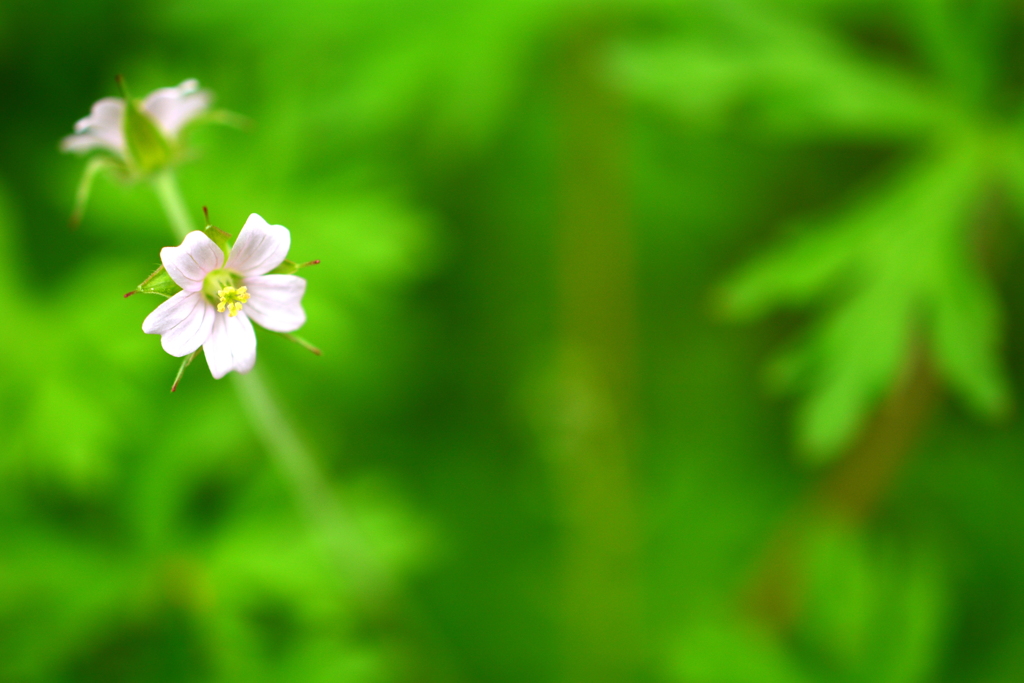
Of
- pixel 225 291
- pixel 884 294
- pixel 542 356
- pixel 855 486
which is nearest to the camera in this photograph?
pixel 225 291

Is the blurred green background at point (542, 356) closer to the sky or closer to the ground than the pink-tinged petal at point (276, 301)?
closer to the sky

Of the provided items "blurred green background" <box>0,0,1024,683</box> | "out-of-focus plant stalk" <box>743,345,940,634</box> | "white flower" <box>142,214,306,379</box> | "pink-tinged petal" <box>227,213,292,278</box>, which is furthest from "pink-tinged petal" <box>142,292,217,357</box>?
"out-of-focus plant stalk" <box>743,345,940,634</box>

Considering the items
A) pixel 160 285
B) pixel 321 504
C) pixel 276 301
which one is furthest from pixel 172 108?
pixel 321 504

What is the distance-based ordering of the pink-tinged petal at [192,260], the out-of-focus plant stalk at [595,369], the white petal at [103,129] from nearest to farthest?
the pink-tinged petal at [192,260], the white petal at [103,129], the out-of-focus plant stalk at [595,369]

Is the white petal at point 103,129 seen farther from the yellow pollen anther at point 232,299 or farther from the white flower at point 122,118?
the yellow pollen anther at point 232,299

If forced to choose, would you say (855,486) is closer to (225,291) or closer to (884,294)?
(884,294)

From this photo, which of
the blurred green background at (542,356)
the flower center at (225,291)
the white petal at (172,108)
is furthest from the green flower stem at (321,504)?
the flower center at (225,291)

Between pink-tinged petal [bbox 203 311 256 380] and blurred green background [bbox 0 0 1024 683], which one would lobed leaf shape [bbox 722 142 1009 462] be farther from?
pink-tinged petal [bbox 203 311 256 380]

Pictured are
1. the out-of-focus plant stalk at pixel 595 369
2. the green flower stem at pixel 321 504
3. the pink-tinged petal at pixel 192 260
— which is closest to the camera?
the pink-tinged petal at pixel 192 260
